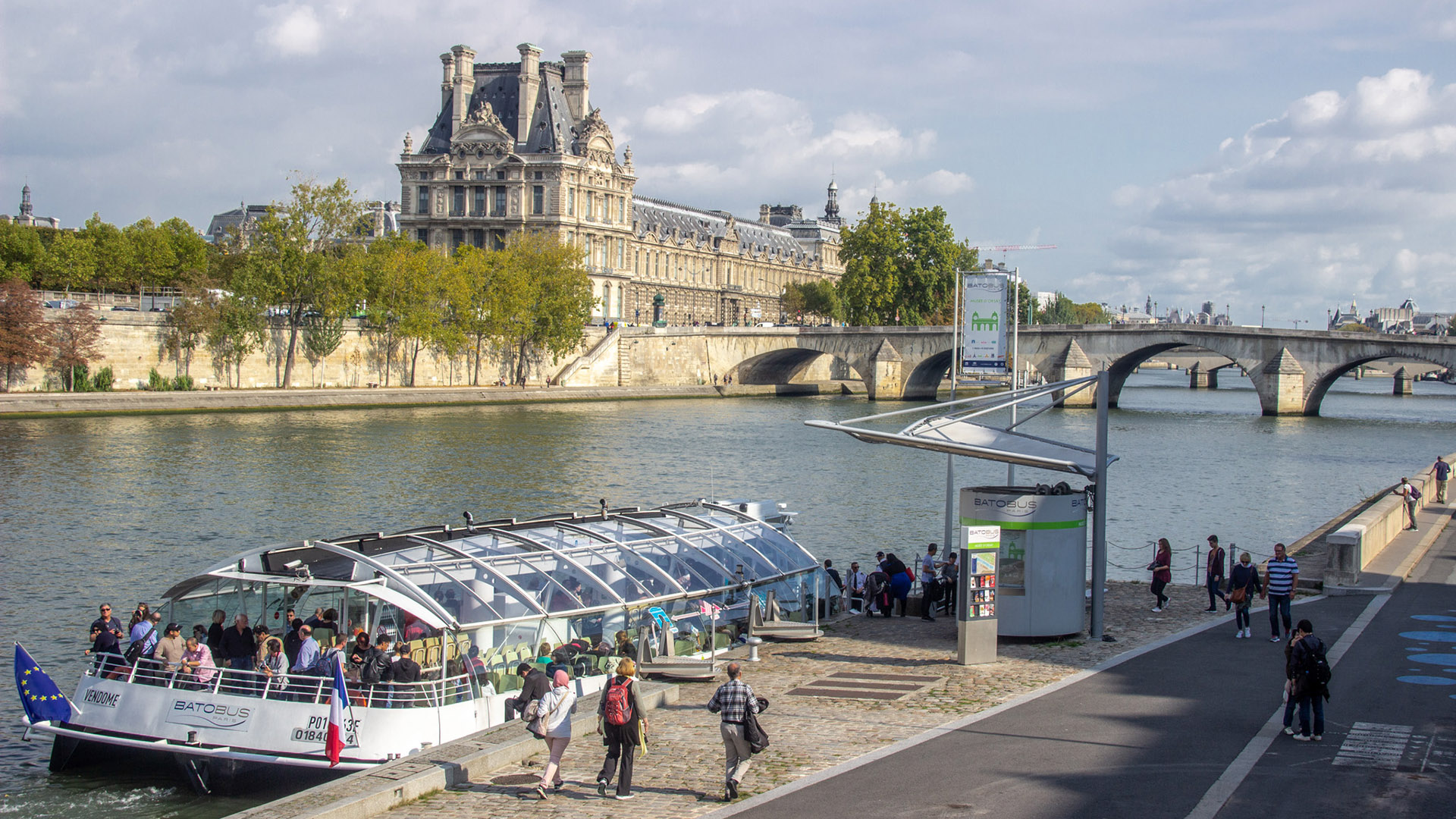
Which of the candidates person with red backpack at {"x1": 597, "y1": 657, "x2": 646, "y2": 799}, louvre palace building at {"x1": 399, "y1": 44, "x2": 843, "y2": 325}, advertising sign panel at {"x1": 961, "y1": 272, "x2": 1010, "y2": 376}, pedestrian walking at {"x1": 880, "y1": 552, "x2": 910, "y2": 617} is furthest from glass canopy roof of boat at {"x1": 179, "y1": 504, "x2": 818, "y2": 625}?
louvre palace building at {"x1": 399, "y1": 44, "x2": 843, "y2": 325}

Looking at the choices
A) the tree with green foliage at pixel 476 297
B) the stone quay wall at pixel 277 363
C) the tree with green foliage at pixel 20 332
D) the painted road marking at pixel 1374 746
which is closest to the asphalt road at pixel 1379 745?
the painted road marking at pixel 1374 746

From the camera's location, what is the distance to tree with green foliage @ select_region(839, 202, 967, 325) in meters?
107

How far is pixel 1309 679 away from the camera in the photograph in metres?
12.7

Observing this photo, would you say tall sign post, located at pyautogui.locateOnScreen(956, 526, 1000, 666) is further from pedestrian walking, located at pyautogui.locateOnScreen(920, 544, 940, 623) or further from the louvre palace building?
the louvre palace building

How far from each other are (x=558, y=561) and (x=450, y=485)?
26.3 m

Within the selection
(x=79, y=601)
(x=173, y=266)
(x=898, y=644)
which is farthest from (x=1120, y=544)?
(x=173, y=266)

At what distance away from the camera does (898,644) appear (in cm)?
1864

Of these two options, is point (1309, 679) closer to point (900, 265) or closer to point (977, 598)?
point (977, 598)

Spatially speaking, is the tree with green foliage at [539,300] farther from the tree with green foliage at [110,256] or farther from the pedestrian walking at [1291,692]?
the pedestrian walking at [1291,692]

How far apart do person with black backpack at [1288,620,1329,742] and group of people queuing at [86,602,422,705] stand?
980 cm

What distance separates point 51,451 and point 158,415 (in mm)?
16419

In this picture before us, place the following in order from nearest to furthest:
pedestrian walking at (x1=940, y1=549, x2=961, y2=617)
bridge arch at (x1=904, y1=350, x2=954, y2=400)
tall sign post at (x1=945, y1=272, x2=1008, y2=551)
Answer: pedestrian walking at (x1=940, y1=549, x2=961, y2=617) < tall sign post at (x1=945, y1=272, x2=1008, y2=551) < bridge arch at (x1=904, y1=350, x2=954, y2=400)

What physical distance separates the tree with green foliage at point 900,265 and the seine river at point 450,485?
32.9 m

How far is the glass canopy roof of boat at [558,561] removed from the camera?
16.1m
